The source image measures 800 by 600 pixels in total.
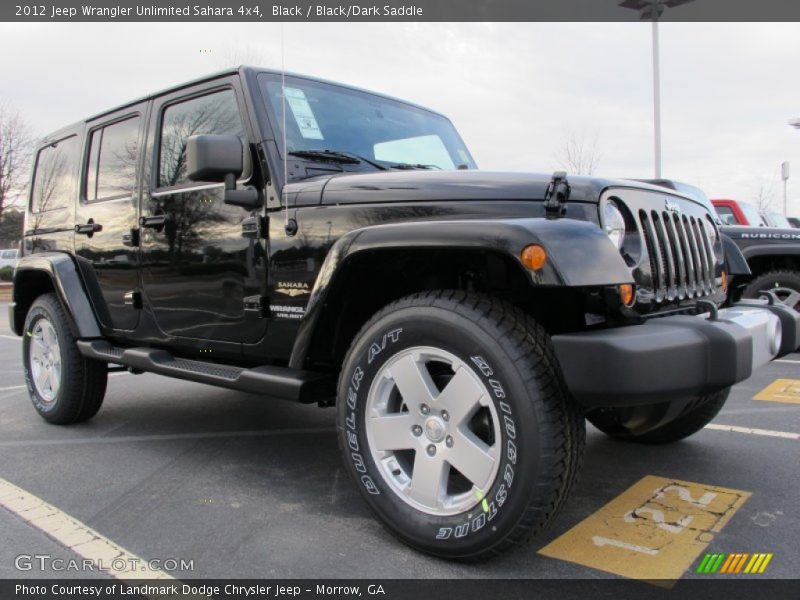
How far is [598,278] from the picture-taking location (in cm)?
213

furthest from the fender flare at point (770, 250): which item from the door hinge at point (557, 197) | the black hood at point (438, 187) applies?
the door hinge at point (557, 197)

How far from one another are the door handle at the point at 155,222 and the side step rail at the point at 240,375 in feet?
2.30

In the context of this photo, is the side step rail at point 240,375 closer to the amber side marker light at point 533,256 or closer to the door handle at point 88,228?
the door handle at point 88,228

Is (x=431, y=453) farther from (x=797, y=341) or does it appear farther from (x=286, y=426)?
(x=286, y=426)

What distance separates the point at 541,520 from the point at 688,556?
0.69 metres

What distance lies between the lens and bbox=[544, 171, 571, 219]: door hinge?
7.63 ft

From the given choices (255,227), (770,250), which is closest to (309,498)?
(255,227)

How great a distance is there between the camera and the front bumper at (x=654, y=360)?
6.72ft

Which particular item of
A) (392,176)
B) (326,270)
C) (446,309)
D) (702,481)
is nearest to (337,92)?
(392,176)

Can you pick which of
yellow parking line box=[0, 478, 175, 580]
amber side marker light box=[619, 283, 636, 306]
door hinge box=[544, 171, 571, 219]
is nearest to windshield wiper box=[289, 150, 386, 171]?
door hinge box=[544, 171, 571, 219]

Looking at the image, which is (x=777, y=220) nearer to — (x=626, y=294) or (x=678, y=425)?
(x=678, y=425)

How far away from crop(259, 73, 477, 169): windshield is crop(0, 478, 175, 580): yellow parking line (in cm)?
188

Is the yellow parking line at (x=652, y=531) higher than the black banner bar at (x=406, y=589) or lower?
lower

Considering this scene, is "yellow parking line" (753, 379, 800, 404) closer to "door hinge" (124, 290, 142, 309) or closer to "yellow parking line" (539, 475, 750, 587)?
"yellow parking line" (539, 475, 750, 587)
